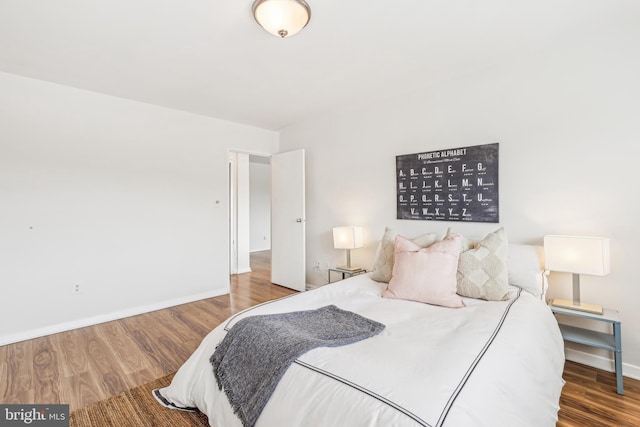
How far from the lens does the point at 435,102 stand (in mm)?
2924

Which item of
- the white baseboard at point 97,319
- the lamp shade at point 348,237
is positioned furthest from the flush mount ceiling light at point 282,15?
the white baseboard at point 97,319

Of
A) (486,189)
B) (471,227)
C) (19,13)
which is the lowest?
(471,227)

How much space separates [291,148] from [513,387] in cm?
385

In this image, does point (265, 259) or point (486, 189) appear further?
point (265, 259)

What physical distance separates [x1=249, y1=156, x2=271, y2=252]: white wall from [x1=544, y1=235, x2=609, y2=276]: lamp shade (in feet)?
21.6

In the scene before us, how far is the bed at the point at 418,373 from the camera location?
38.2 inches

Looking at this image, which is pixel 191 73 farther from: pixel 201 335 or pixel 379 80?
pixel 201 335

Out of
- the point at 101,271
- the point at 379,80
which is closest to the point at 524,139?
the point at 379,80

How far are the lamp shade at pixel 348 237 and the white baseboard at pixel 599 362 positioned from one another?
199cm

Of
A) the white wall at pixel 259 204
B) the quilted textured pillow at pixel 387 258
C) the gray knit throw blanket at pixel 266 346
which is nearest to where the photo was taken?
the gray knit throw blanket at pixel 266 346

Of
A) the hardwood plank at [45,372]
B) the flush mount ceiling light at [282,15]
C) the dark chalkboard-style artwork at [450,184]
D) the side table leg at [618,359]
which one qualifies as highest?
the flush mount ceiling light at [282,15]

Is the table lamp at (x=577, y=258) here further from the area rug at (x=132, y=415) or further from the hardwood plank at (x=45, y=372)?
the hardwood plank at (x=45, y=372)

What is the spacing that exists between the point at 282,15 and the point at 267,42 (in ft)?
1.61

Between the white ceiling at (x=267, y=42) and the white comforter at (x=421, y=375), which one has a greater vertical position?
the white ceiling at (x=267, y=42)
